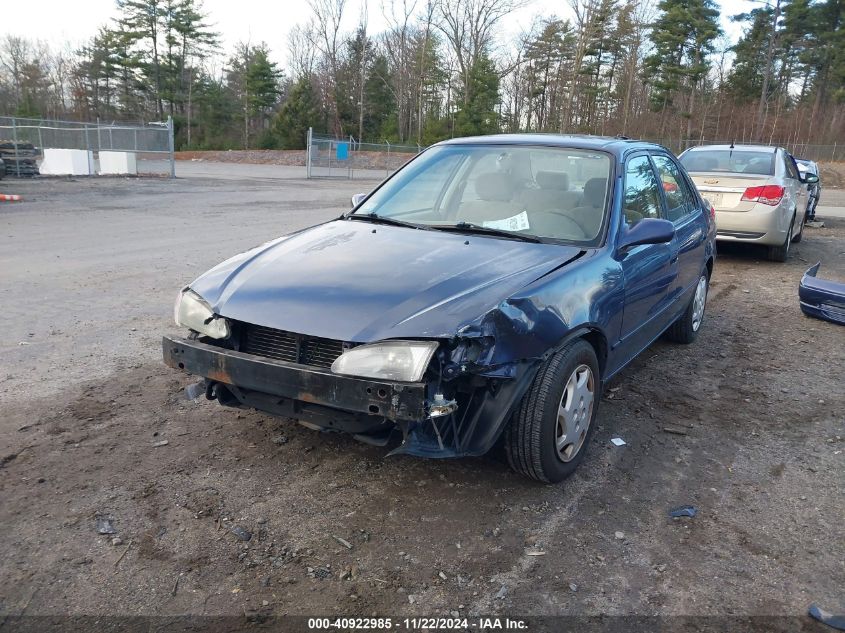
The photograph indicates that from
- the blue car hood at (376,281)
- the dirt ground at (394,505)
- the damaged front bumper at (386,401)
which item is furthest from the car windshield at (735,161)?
the damaged front bumper at (386,401)

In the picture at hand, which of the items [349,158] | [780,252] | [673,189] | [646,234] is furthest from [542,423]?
[349,158]

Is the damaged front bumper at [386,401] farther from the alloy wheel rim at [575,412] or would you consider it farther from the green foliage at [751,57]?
the green foliage at [751,57]

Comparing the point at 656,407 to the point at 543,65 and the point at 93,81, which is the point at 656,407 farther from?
the point at 93,81

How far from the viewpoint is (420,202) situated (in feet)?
14.1

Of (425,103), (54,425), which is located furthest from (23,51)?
(54,425)

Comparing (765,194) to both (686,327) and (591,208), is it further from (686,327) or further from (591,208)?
(591,208)

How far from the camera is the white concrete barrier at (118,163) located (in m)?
24.0

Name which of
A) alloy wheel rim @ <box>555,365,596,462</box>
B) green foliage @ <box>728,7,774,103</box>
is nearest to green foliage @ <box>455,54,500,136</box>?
green foliage @ <box>728,7,774,103</box>

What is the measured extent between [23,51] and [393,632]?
71.1m

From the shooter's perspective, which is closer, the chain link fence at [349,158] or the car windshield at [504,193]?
the car windshield at [504,193]

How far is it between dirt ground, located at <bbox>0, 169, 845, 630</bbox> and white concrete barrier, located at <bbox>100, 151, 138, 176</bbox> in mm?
20779

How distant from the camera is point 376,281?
3.04 m

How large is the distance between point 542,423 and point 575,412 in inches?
14.5

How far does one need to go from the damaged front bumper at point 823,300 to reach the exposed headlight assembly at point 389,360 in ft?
18.4
